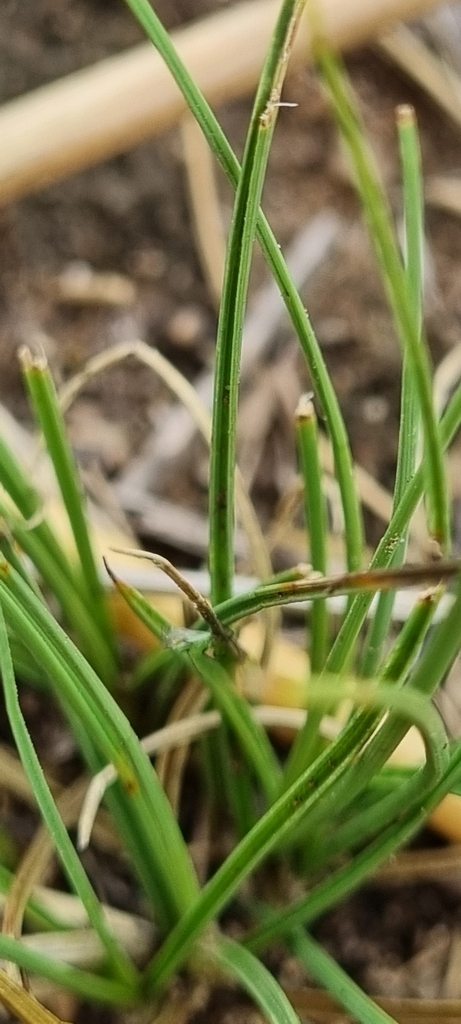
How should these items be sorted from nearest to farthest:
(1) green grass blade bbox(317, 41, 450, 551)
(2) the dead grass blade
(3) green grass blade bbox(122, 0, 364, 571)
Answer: (1) green grass blade bbox(317, 41, 450, 551) < (3) green grass blade bbox(122, 0, 364, 571) < (2) the dead grass blade

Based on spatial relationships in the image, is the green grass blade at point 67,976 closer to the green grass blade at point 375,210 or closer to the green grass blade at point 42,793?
the green grass blade at point 42,793

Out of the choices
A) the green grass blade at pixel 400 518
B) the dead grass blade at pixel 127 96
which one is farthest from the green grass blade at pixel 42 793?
the dead grass blade at pixel 127 96

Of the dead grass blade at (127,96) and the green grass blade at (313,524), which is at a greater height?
the dead grass blade at (127,96)

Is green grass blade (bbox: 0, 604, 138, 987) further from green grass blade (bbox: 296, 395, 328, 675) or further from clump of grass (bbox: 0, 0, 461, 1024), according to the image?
green grass blade (bbox: 296, 395, 328, 675)

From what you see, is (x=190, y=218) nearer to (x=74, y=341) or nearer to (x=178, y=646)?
(x=74, y=341)

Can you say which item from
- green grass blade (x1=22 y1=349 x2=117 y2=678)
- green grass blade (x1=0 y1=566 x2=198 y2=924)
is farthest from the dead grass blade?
green grass blade (x1=0 y1=566 x2=198 y2=924)

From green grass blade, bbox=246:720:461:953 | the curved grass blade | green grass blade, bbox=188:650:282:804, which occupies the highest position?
the curved grass blade

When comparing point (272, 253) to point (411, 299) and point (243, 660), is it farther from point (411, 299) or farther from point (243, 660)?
point (243, 660)

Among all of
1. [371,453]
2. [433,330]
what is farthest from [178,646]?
[433,330]

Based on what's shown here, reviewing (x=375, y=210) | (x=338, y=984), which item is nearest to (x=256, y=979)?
(x=338, y=984)
